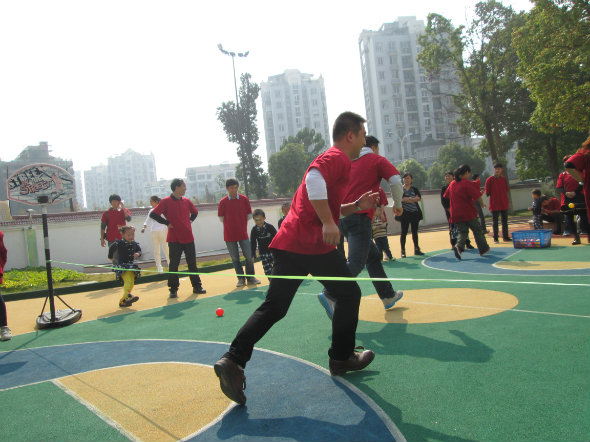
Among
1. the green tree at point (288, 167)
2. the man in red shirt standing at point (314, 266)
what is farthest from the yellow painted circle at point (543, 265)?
the green tree at point (288, 167)

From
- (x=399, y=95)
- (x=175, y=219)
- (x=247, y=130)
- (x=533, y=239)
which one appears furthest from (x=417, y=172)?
(x=175, y=219)

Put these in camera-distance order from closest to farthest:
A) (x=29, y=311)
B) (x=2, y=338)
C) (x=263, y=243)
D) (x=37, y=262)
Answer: (x=2, y=338) → (x=29, y=311) → (x=263, y=243) → (x=37, y=262)

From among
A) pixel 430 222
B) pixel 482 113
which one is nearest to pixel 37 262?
pixel 430 222

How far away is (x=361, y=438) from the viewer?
8.04 ft

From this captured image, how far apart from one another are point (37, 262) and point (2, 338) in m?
13.6

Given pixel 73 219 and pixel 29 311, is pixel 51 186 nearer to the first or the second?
pixel 73 219

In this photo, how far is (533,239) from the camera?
10383 mm

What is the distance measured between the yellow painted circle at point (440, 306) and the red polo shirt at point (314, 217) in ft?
7.48

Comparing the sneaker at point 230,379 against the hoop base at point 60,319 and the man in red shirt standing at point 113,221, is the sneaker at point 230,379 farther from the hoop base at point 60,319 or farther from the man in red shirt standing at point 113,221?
the man in red shirt standing at point 113,221

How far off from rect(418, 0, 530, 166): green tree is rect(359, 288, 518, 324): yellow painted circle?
25119mm

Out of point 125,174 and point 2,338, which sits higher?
point 125,174

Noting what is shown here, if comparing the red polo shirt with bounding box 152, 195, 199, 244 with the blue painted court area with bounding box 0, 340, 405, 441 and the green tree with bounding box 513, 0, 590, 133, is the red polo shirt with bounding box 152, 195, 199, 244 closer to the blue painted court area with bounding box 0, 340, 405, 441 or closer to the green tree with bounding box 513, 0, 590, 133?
the blue painted court area with bounding box 0, 340, 405, 441

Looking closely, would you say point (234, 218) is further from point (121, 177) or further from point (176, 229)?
point (121, 177)

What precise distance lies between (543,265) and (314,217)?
21.1 feet
